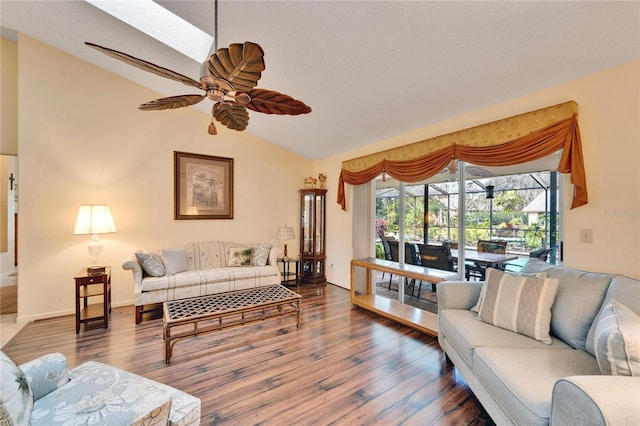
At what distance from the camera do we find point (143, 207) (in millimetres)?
3928

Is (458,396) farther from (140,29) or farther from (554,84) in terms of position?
(140,29)

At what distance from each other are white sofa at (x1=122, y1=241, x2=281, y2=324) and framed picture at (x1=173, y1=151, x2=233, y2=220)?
535 millimetres

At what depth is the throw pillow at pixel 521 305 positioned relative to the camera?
5.89ft

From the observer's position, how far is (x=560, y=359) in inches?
59.8

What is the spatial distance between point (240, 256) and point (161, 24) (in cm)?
307

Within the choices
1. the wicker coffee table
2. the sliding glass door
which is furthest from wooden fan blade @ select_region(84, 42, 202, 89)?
the sliding glass door

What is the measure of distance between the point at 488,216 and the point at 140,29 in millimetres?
4232

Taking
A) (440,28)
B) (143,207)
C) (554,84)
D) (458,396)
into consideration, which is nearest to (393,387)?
(458,396)

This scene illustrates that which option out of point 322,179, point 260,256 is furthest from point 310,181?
point 260,256

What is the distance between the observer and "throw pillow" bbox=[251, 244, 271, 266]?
14.0 ft

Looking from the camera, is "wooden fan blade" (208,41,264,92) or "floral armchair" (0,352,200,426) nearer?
"floral armchair" (0,352,200,426)

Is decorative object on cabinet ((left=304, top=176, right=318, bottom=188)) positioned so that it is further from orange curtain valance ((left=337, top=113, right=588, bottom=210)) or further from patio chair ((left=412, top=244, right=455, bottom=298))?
patio chair ((left=412, top=244, right=455, bottom=298))

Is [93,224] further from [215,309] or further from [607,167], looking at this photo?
[607,167]

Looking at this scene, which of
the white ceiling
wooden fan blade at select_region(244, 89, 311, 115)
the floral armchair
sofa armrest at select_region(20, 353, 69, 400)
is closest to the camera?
the floral armchair
